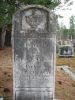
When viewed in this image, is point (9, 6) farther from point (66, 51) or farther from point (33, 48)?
point (66, 51)

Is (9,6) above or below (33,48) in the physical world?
above

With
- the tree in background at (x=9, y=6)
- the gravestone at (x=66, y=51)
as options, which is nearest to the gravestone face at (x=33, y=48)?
the tree in background at (x=9, y=6)

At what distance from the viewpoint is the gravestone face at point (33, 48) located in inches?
328

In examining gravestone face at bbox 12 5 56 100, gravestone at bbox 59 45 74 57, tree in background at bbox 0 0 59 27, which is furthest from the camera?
gravestone at bbox 59 45 74 57

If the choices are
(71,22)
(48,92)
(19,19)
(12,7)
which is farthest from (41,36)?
(71,22)

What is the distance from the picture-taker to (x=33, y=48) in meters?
8.38

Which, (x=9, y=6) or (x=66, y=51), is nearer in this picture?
(x=9, y=6)

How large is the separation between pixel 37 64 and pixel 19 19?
1.18m

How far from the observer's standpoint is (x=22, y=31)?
8.33 m

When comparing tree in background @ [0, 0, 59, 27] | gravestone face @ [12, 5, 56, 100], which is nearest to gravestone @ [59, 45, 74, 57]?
tree in background @ [0, 0, 59, 27]

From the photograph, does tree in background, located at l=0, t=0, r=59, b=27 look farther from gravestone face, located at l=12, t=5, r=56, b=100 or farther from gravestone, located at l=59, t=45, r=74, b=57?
gravestone, located at l=59, t=45, r=74, b=57

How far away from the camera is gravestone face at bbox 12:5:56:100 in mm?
8336

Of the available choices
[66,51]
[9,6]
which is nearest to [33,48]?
[9,6]

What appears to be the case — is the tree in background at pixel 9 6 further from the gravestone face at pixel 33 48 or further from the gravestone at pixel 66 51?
the gravestone at pixel 66 51
